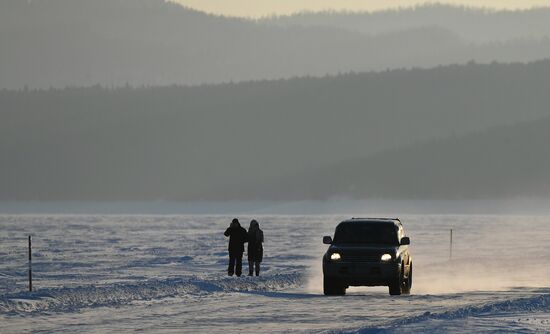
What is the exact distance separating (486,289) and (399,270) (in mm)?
4544

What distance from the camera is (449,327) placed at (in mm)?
20219

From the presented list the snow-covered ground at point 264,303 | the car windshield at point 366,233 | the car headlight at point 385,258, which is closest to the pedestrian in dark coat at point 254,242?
the snow-covered ground at point 264,303

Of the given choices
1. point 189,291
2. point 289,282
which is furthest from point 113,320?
point 289,282

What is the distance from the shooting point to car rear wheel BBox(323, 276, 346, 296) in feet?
94.6

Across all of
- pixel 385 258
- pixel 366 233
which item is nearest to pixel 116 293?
pixel 385 258

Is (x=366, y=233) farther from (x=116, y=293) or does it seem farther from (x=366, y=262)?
(x=116, y=293)

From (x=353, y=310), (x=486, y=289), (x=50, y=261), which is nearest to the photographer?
(x=353, y=310)

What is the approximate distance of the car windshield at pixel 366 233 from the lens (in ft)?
97.0

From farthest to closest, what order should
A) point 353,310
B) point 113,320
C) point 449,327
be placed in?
point 353,310, point 113,320, point 449,327

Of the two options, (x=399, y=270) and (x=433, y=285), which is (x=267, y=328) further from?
(x=433, y=285)

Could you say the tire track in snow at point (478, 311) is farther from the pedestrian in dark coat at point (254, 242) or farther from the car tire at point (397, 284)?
the pedestrian in dark coat at point (254, 242)

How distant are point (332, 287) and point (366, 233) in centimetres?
149

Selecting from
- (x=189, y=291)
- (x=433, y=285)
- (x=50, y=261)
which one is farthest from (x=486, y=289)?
(x=50, y=261)

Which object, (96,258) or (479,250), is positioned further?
(479,250)
